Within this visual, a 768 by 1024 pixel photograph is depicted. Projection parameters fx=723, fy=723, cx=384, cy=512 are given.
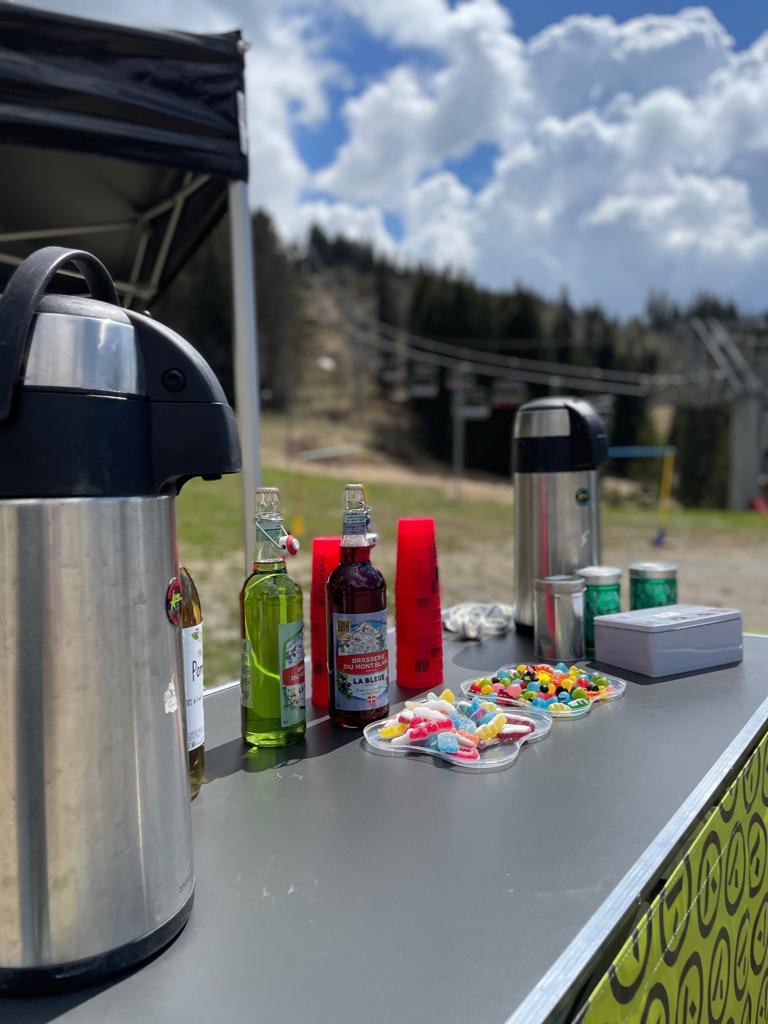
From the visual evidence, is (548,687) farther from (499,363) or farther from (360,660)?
(499,363)

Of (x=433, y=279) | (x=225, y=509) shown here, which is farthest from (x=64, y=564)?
(x=433, y=279)

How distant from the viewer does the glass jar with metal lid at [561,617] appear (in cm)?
120

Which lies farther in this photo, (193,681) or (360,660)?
(360,660)

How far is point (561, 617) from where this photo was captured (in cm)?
122

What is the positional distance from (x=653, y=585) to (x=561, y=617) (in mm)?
244

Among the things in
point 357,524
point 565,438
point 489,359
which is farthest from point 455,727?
point 489,359

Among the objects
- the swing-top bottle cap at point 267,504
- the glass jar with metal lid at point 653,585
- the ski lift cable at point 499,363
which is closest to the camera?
the swing-top bottle cap at point 267,504

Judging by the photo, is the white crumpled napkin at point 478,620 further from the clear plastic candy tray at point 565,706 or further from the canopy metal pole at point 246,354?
the canopy metal pole at point 246,354

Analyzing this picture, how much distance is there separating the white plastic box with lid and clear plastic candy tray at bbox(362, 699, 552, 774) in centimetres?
27

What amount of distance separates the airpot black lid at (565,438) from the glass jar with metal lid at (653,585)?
0.23 meters

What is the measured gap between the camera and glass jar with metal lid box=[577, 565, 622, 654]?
4.16 ft

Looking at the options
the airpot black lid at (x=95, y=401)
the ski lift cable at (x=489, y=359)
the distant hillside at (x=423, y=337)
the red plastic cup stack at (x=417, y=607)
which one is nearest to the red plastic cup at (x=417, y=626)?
the red plastic cup stack at (x=417, y=607)

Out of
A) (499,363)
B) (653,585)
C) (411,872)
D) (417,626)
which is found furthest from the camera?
(499,363)

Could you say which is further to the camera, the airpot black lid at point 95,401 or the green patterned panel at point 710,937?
the green patterned panel at point 710,937
